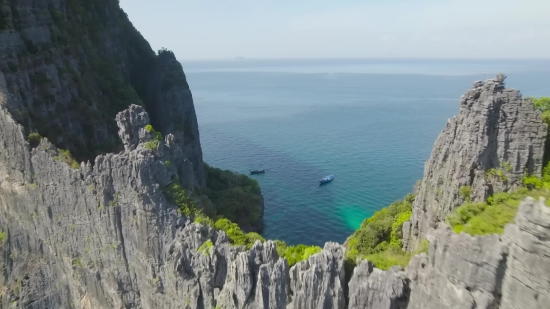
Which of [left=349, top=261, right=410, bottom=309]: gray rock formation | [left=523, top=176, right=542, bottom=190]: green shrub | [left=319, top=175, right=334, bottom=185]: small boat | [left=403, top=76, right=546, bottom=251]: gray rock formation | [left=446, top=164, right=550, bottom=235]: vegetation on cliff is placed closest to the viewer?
[left=446, top=164, right=550, bottom=235]: vegetation on cliff

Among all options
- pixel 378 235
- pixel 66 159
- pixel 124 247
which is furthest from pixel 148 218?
pixel 378 235

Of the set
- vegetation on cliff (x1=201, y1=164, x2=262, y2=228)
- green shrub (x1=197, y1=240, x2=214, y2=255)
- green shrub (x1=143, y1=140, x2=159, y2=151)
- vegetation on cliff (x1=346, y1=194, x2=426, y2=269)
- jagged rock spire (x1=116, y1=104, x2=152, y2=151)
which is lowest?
vegetation on cliff (x1=201, y1=164, x2=262, y2=228)

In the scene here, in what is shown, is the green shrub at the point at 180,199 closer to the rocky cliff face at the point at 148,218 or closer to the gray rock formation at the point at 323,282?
the rocky cliff face at the point at 148,218

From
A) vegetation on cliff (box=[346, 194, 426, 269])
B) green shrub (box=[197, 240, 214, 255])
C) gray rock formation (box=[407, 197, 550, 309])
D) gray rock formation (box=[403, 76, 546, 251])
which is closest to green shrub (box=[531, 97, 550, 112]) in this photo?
gray rock formation (box=[403, 76, 546, 251])

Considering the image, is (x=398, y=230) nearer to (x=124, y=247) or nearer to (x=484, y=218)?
(x=484, y=218)

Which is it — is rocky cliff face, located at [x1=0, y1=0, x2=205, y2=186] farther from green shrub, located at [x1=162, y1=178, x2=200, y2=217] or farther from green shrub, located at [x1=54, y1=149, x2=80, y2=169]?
green shrub, located at [x1=162, y1=178, x2=200, y2=217]

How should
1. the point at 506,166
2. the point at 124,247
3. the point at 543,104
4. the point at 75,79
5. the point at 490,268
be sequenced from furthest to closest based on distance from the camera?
the point at 75,79 → the point at 124,247 → the point at 543,104 → the point at 506,166 → the point at 490,268

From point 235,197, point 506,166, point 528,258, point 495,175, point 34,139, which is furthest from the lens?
point 235,197
